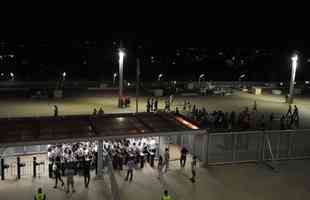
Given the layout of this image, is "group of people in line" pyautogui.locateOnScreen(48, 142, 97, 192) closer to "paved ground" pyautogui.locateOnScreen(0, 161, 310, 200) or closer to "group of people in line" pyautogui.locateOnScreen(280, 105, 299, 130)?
"paved ground" pyautogui.locateOnScreen(0, 161, 310, 200)

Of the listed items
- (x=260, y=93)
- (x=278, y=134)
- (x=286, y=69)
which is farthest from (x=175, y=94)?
(x=286, y=69)

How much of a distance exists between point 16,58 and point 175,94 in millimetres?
62284

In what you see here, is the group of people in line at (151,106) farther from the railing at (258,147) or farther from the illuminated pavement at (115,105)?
the railing at (258,147)

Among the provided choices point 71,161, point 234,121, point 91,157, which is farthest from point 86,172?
point 234,121

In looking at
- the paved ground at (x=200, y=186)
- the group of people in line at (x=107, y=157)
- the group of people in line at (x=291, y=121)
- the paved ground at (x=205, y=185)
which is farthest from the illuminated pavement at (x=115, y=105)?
the paved ground at (x=200, y=186)

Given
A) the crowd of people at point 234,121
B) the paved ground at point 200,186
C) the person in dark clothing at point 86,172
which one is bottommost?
the paved ground at point 200,186

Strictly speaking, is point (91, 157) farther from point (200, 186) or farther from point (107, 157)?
point (200, 186)

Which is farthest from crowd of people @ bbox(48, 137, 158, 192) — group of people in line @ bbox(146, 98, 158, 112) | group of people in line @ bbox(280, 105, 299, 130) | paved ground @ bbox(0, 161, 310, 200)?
group of people in line @ bbox(280, 105, 299, 130)

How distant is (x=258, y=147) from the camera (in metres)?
20.4

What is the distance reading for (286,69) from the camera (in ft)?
302

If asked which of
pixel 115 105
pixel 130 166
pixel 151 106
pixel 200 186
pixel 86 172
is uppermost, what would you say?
pixel 151 106

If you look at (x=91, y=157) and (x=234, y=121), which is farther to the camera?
(x=234, y=121)

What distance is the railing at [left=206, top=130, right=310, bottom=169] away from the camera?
20.0m

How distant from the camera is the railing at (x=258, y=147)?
65.5 feet
